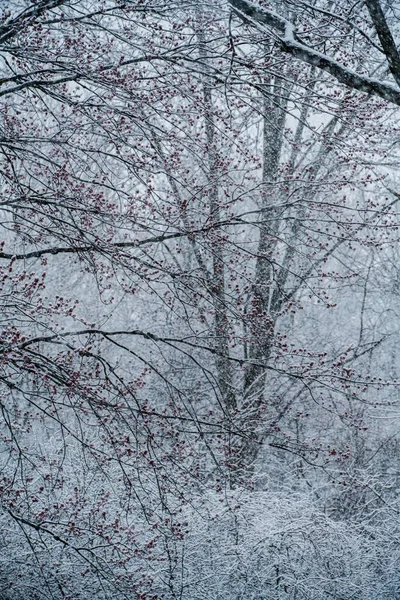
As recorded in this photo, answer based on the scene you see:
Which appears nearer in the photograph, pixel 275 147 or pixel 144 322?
pixel 275 147

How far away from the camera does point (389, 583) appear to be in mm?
7902

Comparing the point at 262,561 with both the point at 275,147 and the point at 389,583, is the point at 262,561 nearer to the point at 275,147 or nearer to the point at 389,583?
the point at 389,583

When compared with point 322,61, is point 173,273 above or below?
below

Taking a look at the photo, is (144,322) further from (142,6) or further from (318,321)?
(142,6)

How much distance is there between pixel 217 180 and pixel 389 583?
546 centimetres

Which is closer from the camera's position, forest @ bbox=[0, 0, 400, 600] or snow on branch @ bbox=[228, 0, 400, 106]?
snow on branch @ bbox=[228, 0, 400, 106]

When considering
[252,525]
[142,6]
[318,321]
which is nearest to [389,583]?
[252,525]

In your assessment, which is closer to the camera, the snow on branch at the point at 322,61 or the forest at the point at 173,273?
the snow on branch at the point at 322,61

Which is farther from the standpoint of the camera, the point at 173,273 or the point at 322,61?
the point at 173,273

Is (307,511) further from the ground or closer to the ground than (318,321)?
closer to the ground

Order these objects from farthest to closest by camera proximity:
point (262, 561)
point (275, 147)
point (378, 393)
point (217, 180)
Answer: point (378, 393) < point (275, 147) < point (262, 561) < point (217, 180)

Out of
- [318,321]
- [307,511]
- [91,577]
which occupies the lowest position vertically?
[91,577]

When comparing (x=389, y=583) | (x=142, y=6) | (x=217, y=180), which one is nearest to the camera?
(x=142, y=6)

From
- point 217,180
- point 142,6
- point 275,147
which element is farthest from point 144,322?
point 142,6
